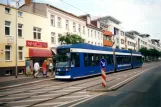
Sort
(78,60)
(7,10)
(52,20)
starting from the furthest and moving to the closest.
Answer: (52,20) < (7,10) < (78,60)

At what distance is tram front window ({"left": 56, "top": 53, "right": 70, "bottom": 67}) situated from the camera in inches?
833

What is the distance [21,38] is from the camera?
31.7 m

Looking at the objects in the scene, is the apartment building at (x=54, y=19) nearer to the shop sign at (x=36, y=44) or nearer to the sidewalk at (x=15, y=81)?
the shop sign at (x=36, y=44)

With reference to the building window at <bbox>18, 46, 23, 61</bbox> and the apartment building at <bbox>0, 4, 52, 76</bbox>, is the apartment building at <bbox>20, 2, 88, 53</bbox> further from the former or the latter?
the building window at <bbox>18, 46, 23, 61</bbox>

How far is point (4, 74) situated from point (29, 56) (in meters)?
5.11

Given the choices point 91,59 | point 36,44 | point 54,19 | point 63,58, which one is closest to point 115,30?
point 54,19

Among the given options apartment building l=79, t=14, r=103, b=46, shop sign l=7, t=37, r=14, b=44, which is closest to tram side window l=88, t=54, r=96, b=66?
shop sign l=7, t=37, r=14, b=44

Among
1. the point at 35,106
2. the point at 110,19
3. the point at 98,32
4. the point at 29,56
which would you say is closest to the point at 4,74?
the point at 29,56

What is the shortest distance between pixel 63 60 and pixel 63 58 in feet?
0.61

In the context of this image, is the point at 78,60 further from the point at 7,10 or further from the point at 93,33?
the point at 93,33

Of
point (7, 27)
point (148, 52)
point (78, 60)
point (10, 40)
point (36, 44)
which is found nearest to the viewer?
point (78, 60)

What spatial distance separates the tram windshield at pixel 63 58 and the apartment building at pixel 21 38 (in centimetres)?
790

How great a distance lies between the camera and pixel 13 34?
30141mm

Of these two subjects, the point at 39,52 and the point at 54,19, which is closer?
the point at 39,52
